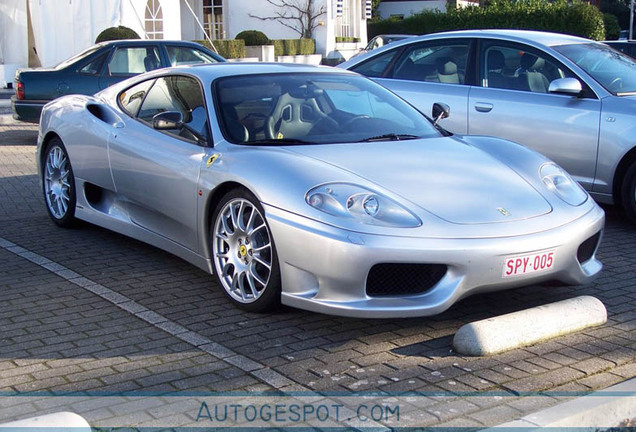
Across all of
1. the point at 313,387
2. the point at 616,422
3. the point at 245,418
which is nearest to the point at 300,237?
the point at 313,387

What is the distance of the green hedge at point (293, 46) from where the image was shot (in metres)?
34.7

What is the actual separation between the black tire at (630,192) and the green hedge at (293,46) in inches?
1106

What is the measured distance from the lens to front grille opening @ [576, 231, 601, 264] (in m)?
5.02

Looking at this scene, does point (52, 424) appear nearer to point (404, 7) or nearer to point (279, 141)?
point (279, 141)

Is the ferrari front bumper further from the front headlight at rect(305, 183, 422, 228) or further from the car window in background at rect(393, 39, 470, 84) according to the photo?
the car window in background at rect(393, 39, 470, 84)

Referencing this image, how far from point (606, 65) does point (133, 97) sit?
421 cm

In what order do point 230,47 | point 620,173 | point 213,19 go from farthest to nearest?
1. point 213,19
2. point 230,47
3. point 620,173

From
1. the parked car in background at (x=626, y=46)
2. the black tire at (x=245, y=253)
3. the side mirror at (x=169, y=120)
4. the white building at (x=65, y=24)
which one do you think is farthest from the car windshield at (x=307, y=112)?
the white building at (x=65, y=24)

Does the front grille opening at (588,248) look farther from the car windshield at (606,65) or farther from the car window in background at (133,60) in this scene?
the car window in background at (133,60)

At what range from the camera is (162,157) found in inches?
225

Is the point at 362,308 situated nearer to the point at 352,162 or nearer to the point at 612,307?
the point at 352,162

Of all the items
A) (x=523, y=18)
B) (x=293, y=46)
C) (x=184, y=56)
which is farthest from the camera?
(x=523, y=18)

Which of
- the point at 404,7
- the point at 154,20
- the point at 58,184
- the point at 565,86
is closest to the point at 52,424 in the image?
the point at 58,184

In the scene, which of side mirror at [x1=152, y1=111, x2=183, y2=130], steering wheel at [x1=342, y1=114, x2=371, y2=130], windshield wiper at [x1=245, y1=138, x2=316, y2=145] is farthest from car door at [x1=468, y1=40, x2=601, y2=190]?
side mirror at [x1=152, y1=111, x2=183, y2=130]
